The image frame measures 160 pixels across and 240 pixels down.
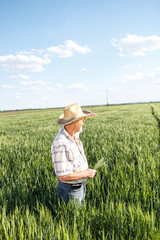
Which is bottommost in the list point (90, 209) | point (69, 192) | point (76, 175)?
point (90, 209)

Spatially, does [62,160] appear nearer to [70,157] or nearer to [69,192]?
[70,157]

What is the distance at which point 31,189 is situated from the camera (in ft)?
9.84

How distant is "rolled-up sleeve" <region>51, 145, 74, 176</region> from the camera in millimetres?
1901

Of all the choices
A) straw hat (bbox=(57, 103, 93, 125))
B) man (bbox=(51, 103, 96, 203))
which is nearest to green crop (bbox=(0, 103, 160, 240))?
man (bbox=(51, 103, 96, 203))

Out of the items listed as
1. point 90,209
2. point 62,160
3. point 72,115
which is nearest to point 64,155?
point 62,160

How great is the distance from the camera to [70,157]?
1963 mm

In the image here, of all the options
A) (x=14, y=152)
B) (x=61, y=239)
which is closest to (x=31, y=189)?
(x=61, y=239)

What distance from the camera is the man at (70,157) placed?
192 centimetres

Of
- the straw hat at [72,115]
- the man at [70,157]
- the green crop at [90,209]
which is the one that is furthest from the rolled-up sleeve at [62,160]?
the green crop at [90,209]

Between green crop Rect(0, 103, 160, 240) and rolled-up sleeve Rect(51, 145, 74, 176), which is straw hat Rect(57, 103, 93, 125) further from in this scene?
green crop Rect(0, 103, 160, 240)

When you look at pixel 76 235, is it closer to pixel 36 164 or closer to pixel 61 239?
pixel 61 239

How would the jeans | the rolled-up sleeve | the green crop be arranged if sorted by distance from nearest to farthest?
the green crop < the rolled-up sleeve < the jeans

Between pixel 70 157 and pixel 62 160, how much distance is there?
0.10 m

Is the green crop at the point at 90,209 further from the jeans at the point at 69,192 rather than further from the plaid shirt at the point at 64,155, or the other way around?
the plaid shirt at the point at 64,155
